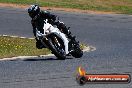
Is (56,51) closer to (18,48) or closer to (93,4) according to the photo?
(18,48)

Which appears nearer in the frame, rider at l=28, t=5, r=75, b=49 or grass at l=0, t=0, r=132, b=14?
rider at l=28, t=5, r=75, b=49

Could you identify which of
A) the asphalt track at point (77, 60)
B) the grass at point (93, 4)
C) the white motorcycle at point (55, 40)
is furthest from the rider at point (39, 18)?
the grass at point (93, 4)

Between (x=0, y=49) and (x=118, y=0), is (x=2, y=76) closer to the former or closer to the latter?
(x=0, y=49)

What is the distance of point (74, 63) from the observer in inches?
635

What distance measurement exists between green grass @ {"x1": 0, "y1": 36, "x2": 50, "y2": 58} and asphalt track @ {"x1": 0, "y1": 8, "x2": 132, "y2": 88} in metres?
1.07

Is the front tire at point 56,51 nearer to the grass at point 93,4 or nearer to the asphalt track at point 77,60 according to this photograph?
the asphalt track at point 77,60

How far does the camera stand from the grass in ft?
129

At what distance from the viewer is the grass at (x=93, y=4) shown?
3926cm

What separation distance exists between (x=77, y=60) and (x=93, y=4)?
25028 millimetres

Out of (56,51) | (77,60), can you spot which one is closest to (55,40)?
(56,51)

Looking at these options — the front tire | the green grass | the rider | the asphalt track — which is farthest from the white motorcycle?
the green grass

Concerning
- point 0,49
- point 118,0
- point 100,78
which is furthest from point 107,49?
point 118,0

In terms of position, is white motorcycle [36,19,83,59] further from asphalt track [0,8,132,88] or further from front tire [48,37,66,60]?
asphalt track [0,8,132,88]

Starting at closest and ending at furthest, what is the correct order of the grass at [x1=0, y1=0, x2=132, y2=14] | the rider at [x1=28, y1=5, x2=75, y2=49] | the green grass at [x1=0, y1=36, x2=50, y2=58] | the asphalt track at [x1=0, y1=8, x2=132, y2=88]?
the asphalt track at [x1=0, y1=8, x2=132, y2=88] → the rider at [x1=28, y1=5, x2=75, y2=49] → the green grass at [x1=0, y1=36, x2=50, y2=58] → the grass at [x1=0, y1=0, x2=132, y2=14]
